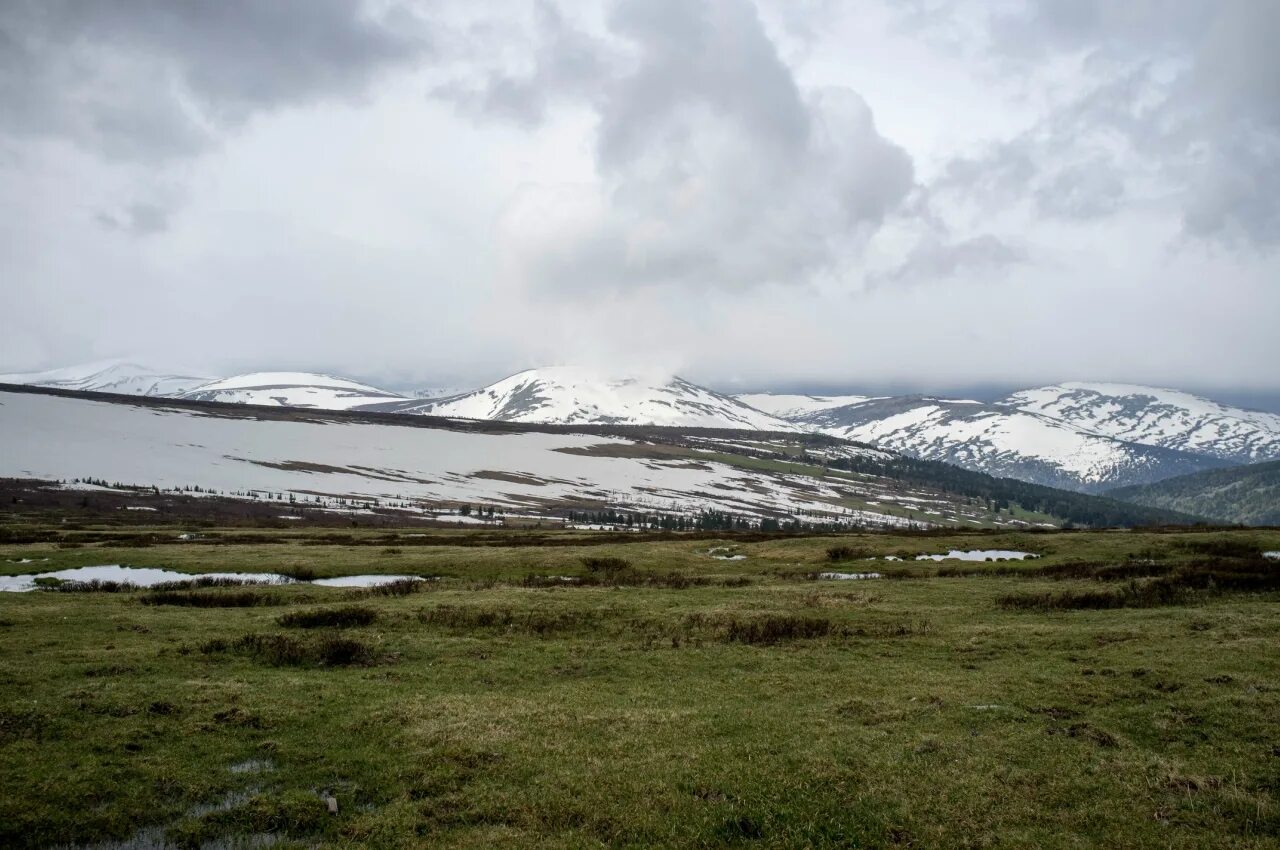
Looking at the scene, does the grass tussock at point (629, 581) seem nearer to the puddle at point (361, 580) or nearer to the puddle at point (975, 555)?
the puddle at point (361, 580)

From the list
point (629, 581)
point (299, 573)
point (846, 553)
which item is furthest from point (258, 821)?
point (846, 553)

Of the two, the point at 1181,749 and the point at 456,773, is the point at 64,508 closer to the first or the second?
the point at 456,773

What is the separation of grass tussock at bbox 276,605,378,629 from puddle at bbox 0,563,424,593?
13.9 meters

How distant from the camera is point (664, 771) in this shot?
17812 millimetres

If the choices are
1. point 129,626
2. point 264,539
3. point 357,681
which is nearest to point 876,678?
point 357,681

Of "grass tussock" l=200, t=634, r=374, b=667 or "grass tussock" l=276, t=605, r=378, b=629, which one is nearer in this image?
"grass tussock" l=200, t=634, r=374, b=667

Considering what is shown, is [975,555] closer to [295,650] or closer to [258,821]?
[295,650]

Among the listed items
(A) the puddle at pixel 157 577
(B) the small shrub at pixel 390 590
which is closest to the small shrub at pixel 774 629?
(B) the small shrub at pixel 390 590

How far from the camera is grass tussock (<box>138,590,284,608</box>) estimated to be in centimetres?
4103

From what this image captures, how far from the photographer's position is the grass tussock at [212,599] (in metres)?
41.0

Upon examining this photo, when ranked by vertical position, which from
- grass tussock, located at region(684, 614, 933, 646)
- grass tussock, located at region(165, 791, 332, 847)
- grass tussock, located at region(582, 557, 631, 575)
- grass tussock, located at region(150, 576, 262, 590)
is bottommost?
grass tussock, located at region(582, 557, 631, 575)

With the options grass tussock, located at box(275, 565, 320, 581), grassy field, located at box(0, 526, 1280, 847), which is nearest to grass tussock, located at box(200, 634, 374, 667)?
grassy field, located at box(0, 526, 1280, 847)

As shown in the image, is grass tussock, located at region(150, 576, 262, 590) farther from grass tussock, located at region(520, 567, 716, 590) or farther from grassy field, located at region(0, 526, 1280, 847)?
grass tussock, located at region(520, 567, 716, 590)

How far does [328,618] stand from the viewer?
35.8 meters
